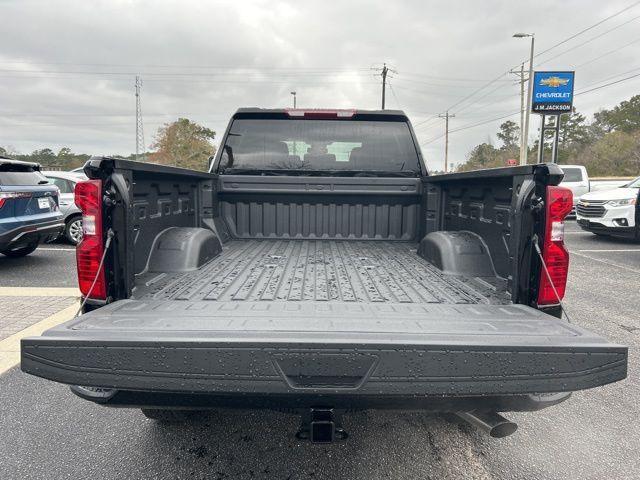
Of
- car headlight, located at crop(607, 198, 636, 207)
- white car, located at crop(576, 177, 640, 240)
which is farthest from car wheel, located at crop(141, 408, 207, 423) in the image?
car headlight, located at crop(607, 198, 636, 207)

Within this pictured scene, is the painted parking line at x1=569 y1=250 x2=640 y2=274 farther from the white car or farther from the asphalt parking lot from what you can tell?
the asphalt parking lot

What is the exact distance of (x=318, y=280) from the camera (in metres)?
2.68

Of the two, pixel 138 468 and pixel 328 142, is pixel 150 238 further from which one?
pixel 328 142

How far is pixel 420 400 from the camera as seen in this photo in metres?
1.80

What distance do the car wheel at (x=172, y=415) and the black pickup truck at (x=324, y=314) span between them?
0.03 meters

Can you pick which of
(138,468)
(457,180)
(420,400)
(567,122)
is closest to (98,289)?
(138,468)

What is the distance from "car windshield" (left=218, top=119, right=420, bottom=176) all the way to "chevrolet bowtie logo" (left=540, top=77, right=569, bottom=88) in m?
26.6

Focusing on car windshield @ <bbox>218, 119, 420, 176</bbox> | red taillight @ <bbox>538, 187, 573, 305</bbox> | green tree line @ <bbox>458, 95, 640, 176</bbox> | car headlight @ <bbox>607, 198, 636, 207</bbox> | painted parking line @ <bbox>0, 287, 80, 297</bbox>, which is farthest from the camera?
green tree line @ <bbox>458, 95, 640, 176</bbox>

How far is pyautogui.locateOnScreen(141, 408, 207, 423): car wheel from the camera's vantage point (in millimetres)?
2699

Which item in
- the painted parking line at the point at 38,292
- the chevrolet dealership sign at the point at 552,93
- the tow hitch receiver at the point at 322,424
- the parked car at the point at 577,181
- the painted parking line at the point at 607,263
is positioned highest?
the chevrolet dealership sign at the point at 552,93

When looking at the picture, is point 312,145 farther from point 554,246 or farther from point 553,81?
point 553,81

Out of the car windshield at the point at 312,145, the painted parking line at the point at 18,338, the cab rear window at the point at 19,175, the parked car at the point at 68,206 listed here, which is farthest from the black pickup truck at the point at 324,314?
the parked car at the point at 68,206

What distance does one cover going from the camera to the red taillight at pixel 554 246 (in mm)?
2061

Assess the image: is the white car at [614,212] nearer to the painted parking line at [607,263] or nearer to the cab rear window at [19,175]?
→ the painted parking line at [607,263]
